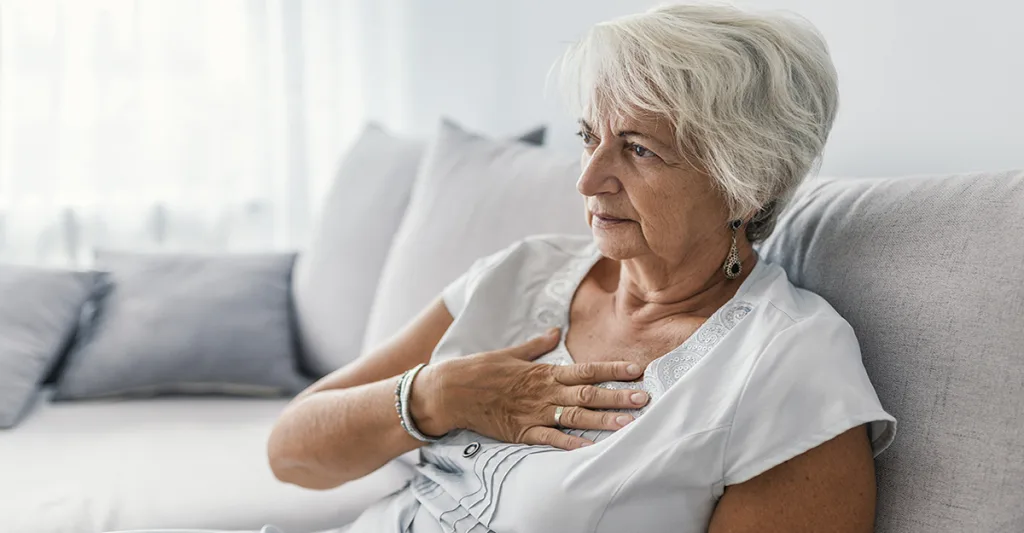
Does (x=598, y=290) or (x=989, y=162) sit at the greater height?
(x=989, y=162)

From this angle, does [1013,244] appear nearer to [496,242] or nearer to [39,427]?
[496,242]

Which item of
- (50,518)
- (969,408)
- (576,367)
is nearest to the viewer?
(969,408)

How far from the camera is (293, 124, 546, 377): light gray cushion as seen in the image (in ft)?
7.32

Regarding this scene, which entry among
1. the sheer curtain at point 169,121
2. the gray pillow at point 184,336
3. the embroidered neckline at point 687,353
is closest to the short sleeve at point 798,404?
the embroidered neckline at point 687,353

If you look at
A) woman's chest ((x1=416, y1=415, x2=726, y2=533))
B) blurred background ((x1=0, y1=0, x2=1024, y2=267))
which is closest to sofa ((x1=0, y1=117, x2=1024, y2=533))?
woman's chest ((x1=416, y1=415, x2=726, y2=533))

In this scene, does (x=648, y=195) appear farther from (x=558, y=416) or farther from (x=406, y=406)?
(x=406, y=406)

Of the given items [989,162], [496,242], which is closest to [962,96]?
[989,162]

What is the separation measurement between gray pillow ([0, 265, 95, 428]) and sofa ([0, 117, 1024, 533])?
0.23 ft

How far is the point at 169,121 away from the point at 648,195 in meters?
2.04

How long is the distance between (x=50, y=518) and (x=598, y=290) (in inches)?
39.2

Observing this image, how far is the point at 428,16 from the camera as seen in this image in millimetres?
3021

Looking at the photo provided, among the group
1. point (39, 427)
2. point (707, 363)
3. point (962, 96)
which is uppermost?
point (962, 96)

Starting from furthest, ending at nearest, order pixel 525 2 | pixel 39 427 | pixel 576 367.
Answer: pixel 525 2
pixel 39 427
pixel 576 367

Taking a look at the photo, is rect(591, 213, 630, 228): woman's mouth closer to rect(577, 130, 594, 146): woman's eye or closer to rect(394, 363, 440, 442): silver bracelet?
rect(577, 130, 594, 146): woman's eye
